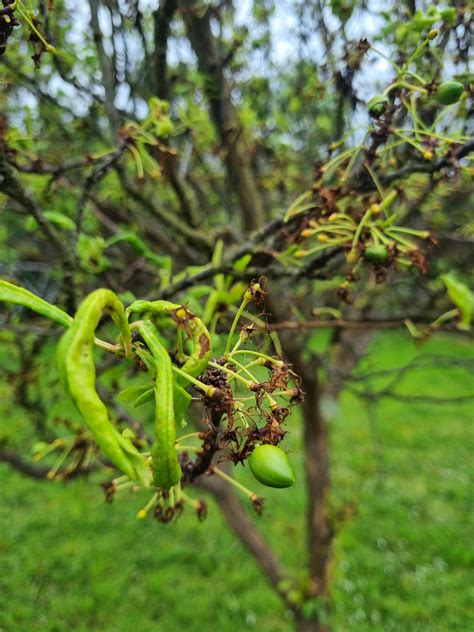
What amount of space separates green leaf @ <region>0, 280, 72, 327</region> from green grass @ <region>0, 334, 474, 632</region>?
2.16 meters

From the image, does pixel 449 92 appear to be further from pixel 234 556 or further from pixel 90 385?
pixel 234 556

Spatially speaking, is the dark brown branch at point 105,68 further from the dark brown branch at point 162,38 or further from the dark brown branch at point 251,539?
the dark brown branch at point 251,539

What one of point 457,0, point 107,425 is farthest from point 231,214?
point 107,425

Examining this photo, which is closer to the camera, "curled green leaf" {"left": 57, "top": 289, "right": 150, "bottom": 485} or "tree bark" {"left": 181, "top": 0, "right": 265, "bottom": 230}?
"curled green leaf" {"left": 57, "top": 289, "right": 150, "bottom": 485}

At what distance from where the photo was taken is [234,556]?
4555 mm

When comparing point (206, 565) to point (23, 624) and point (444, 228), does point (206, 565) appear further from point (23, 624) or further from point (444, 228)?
point (444, 228)

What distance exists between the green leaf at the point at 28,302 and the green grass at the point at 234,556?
7.10ft

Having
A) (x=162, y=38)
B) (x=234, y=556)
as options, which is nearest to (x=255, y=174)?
(x=162, y=38)

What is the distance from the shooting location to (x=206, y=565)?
442cm

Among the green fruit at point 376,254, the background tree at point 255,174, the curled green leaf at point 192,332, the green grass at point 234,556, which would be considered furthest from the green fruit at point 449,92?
the green grass at point 234,556

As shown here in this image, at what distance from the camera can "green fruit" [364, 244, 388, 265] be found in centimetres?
109

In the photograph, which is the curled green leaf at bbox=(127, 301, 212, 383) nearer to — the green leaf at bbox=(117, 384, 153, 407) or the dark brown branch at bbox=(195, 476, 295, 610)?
the green leaf at bbox=(117, 384, 153, 407)

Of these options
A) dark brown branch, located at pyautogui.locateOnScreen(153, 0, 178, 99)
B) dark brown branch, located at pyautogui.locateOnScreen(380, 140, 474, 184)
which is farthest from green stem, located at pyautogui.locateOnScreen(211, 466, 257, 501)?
dark brown branch, located at pyautogui.locateOnScreen(153, 0, 178, 99)

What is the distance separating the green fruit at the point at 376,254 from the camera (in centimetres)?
109
